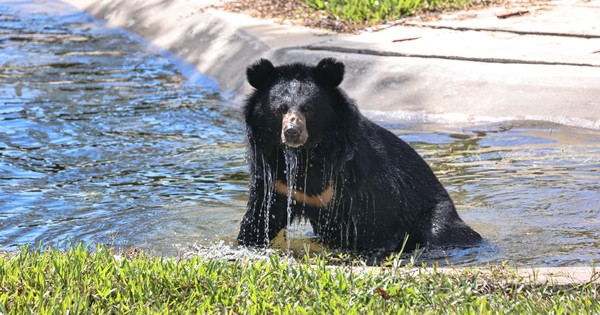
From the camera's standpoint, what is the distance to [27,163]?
348 inches

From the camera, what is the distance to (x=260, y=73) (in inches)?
238

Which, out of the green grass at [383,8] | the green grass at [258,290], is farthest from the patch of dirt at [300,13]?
the green grass at [258,290]

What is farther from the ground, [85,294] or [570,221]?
[85,294]

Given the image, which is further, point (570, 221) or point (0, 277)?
point (570, 221)

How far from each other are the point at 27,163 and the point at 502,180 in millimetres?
3863

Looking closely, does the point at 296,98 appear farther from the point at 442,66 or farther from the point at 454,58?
the point at 454,58

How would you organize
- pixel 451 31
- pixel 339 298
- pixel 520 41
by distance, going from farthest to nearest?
pixel 451 31
pixel 520 41
pixel 339 298

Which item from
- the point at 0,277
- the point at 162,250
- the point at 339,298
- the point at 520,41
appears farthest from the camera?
the point at 520,41

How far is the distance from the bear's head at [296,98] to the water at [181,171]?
2.93 ft

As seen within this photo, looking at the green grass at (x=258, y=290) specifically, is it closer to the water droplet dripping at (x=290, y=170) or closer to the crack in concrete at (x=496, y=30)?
the water droplet dripping at (x=290, y=170)

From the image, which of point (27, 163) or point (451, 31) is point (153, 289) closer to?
point (27, 163)

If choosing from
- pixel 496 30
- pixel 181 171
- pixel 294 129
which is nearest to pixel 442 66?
pixel 496 30

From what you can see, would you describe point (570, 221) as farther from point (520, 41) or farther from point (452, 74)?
point (520, 41)

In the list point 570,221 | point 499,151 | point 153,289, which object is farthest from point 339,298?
point 499,151
